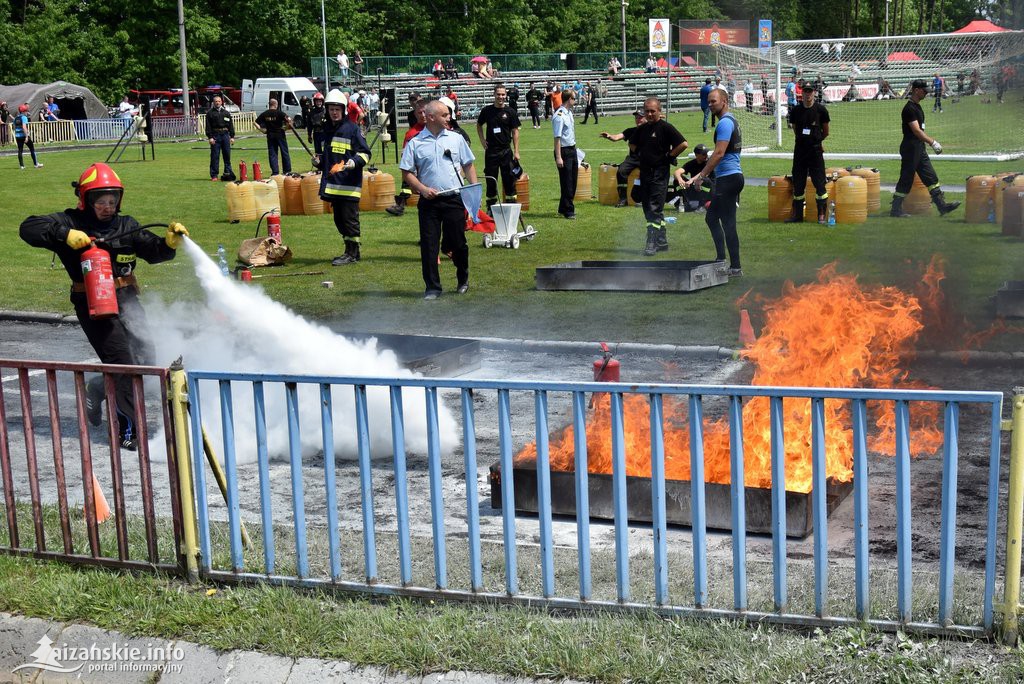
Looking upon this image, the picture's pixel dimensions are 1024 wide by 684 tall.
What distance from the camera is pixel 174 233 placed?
7.34 meters

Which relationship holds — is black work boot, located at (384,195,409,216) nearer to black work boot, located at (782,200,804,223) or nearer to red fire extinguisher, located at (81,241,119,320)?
black work boot, located at (782,200,804,223)

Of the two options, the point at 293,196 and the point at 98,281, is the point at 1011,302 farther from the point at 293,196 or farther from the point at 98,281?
the point at 293,196

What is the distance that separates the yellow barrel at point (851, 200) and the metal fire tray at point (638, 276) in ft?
16.3

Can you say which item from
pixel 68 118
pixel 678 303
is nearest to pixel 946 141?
pixel 678 303

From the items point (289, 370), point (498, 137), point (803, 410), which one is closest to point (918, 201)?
point (498, 137)

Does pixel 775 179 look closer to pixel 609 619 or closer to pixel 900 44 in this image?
pixel 900 44

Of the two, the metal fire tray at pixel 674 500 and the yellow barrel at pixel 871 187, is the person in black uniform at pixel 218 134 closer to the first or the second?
the yellow barrel at pixel 871 187

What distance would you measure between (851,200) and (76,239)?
12.5 m

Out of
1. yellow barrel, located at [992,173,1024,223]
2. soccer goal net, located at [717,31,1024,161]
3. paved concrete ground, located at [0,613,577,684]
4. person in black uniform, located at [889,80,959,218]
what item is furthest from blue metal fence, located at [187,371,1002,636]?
person in black uniform, located at [889,80,959,218]

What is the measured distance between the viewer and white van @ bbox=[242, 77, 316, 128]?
49719mm

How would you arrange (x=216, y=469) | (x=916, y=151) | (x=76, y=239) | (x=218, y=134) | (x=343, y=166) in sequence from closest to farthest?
(x=216, y=469), (x=76, y=239), (x=343, y=166), (x=916, y=151), (x=218, y=134)

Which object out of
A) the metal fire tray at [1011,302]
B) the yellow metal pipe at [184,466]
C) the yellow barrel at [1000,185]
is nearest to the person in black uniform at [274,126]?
the yellow barrel at [1000,185]

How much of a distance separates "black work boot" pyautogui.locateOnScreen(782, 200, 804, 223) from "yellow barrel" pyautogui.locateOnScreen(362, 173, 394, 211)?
6.89 metres

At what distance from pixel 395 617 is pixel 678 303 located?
773 centimetres
